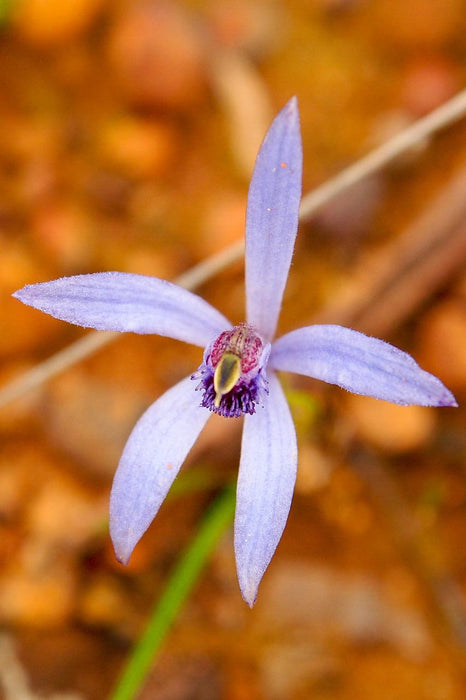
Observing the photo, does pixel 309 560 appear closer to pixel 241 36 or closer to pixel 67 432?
pixel 67 432

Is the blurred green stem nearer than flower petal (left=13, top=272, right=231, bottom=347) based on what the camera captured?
No

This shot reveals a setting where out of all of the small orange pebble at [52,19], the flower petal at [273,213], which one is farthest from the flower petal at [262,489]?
the small orange pebble at [52,19]

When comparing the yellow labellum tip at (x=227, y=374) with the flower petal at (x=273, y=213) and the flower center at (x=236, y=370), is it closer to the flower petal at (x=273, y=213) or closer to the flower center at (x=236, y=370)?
the flower center at (x=236, y=370)

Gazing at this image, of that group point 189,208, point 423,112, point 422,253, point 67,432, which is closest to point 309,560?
point 67,432

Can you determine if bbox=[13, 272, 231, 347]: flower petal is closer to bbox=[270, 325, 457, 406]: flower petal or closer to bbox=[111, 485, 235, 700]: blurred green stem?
bbox=[270, 325, 457, 406]: flower petal

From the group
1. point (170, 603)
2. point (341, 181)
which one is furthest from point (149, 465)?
point (341, 181)

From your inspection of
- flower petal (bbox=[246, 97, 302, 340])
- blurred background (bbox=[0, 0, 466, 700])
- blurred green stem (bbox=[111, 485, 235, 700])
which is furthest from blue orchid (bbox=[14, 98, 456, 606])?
blurred green stem (bbox=[111, 485, 235, 700])
